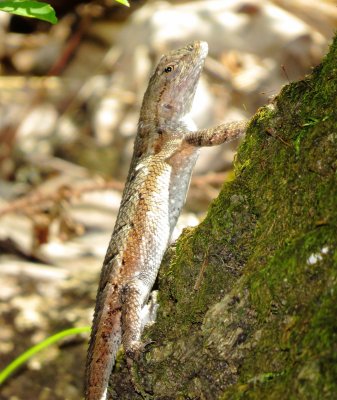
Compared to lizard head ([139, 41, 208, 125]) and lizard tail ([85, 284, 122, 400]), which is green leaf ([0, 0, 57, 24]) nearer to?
lizard tail ([85, 284, 122, 400])

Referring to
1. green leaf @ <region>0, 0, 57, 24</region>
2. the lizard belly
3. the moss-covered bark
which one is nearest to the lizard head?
the lizard belly

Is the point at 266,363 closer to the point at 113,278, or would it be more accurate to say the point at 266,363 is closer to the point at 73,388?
the point at 113,278

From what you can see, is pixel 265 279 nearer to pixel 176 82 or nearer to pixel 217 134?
pixel 217 134

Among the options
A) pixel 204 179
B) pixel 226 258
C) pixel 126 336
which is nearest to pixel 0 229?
pixel 204 179

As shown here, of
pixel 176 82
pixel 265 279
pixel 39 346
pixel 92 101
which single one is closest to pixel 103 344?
pixel 39 346

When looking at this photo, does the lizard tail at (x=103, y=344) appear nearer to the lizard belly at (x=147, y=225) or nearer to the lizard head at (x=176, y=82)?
the lizard belly at (x=147, y=225)
